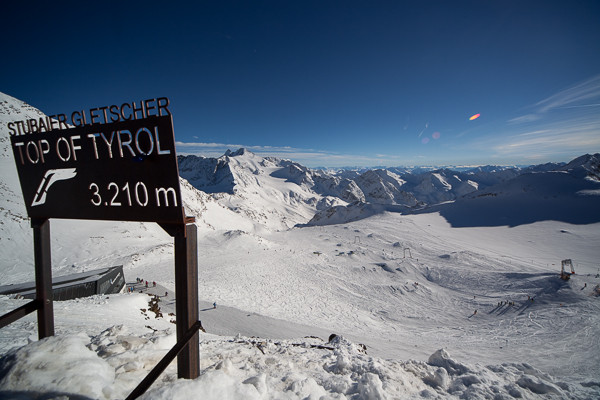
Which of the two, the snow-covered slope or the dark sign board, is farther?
the snow-covered slope

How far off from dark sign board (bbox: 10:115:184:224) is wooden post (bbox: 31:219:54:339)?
0.99 feet

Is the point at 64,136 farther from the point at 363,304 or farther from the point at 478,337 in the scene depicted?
the point at 363,304

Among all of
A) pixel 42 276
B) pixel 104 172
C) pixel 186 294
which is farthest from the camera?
pixel 42 276

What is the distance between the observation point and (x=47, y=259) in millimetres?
4172

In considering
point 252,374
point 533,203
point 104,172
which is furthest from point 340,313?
point 533,203

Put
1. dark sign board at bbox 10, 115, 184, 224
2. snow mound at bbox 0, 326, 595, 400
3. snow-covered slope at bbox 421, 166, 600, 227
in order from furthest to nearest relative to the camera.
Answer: snow-covered slope at bbox 421, 166, 600, 227, dark sign board at bbox 10, 115, 184, 224, snow mound at bbox 0, 326, 595, 400

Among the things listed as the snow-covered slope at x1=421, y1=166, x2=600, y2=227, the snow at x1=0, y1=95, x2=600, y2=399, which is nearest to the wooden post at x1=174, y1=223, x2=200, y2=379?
the snow at x1=0, y1=95, x2=600, y2=399

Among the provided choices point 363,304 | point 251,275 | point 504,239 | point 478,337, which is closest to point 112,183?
point 478,337

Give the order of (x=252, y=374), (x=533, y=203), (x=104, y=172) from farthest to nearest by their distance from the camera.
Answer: (x=533, y=203) < (x=252, y=374) < (x=104, y=172)

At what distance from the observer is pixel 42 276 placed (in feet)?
13.3

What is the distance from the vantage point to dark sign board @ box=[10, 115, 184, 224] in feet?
10.0

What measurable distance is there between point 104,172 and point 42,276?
98.0 inches

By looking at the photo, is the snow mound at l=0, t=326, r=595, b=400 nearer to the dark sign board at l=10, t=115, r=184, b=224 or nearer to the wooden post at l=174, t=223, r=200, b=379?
the wooden post at l=174, t=223, r=200, b=379

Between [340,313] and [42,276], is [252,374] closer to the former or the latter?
[42,276]
